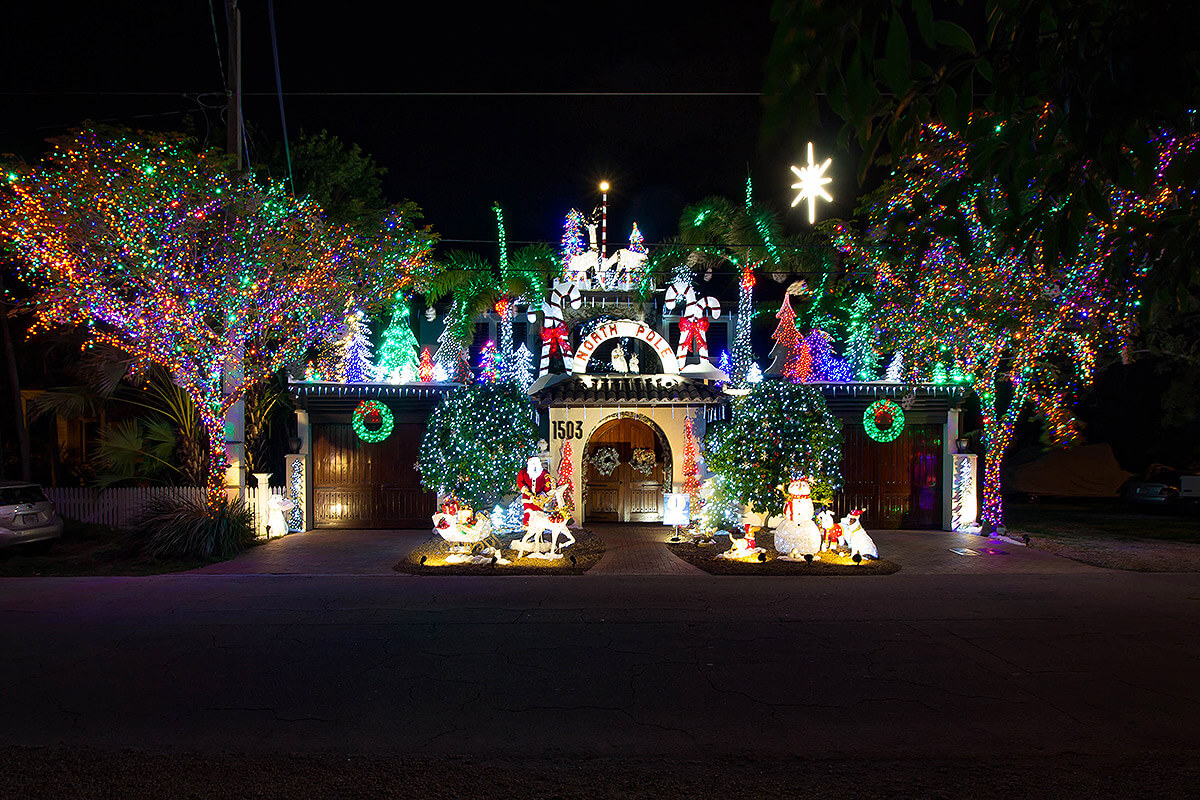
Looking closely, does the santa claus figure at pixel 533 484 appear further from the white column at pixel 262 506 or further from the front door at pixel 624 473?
the white column at pixel 262 506

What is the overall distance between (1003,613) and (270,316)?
41.8 feet

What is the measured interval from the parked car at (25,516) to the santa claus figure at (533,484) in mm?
8496

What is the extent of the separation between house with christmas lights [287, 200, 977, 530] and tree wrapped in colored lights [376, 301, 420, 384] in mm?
35

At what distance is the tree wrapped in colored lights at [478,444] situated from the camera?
46.8 ft

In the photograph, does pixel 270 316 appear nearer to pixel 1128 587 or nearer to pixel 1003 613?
pixel 1003 613

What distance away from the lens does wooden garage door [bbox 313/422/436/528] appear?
656 inches

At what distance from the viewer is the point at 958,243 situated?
10.9ft

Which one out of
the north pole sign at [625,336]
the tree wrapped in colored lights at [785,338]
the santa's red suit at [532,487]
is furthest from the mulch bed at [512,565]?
the tree wrapped in colored lights at [785,338]

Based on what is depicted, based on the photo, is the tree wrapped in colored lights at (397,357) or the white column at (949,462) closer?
the white column at (949,462)

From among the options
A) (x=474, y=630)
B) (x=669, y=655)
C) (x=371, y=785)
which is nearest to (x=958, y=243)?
(x=371, y=785)

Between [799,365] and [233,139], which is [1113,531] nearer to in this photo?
[799,365]

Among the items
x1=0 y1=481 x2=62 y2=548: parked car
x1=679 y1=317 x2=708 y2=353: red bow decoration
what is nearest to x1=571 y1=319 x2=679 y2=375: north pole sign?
x1=679 y1=317 x2=708 y2=353: red bow decoration

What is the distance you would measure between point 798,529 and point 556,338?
6.84 metres

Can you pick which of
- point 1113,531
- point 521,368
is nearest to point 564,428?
point 521,368
